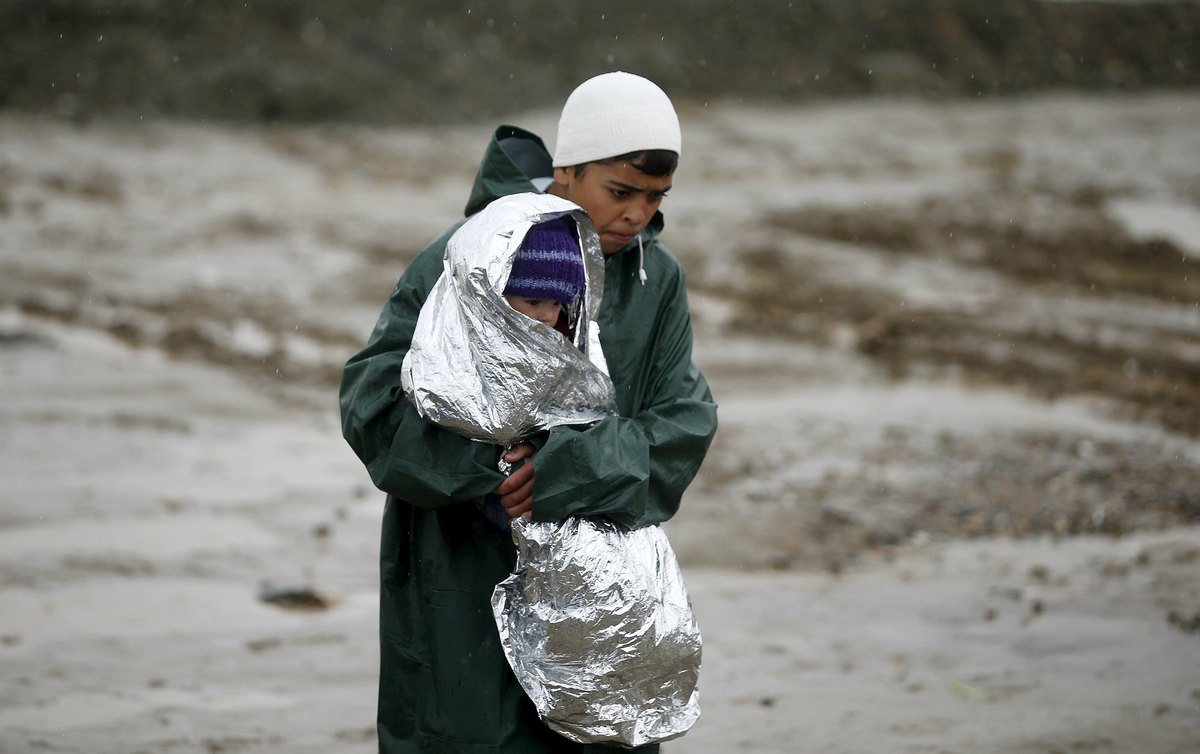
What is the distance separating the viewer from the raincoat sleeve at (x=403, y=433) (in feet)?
7.85

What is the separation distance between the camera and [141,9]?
2077 cm

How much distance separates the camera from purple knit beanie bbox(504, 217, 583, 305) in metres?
2.44

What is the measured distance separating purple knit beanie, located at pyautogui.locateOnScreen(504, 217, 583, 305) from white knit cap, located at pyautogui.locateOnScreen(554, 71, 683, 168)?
0.18 m

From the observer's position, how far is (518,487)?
2.41 m

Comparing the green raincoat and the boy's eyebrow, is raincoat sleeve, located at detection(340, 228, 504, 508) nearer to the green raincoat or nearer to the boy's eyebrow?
the green raincoat

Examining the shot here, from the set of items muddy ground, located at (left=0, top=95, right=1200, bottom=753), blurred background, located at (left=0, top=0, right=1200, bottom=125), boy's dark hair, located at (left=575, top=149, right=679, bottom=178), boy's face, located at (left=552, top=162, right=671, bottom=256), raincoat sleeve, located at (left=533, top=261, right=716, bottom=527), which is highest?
blurred background, located at (left=0, top=0, right=1200, bottom=125)

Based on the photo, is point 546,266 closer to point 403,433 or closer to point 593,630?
point 403,433

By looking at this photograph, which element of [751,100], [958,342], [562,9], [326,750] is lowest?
[326,750]

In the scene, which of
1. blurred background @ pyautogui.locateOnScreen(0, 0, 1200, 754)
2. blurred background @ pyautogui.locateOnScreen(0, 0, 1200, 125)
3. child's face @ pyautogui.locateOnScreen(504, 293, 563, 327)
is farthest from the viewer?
blurred background @ pyautogui.locateOnScreen(0, 0, 1200, 125)

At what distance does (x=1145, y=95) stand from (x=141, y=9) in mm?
16681

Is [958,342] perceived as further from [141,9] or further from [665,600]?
[141,9]

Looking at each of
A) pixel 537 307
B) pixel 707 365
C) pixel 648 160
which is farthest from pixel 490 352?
pixel 707 365

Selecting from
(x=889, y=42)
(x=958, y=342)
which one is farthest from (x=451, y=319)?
(x=889, y=42)

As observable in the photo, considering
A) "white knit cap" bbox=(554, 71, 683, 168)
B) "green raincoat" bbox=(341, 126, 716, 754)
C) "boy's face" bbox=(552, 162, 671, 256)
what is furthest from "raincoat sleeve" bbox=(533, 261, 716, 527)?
"white knit cap" bbox=(554, 71, 683, 168)
